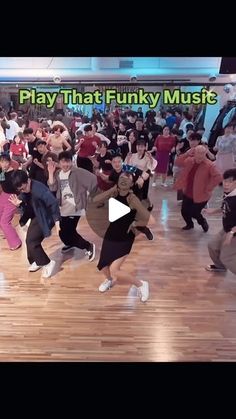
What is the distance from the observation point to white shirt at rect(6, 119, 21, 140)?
4841mm

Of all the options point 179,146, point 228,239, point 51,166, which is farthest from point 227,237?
point 51,166

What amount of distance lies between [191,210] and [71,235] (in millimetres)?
1484

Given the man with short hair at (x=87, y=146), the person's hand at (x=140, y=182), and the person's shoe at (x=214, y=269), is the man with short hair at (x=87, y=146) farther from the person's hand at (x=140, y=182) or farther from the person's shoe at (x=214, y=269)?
the person's shoe at (x=214, y=269)

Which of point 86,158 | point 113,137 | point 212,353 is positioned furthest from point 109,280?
point 113,137

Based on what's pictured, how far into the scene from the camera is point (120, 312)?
10.6ft

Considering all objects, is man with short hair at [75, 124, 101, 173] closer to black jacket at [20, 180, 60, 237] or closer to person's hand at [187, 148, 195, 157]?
person's hand at [187, 148, 195, 157]

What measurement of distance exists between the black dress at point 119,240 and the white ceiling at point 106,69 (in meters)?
1.70

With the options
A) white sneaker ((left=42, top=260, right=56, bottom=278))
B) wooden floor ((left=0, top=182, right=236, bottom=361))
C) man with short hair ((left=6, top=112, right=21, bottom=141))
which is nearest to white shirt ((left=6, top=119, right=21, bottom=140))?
man with short hair ((left=6, top=112, right=21, bottom=141))

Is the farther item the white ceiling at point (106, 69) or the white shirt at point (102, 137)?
the white shirt at point (102, 137)

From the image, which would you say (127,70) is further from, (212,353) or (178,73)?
(212,353)

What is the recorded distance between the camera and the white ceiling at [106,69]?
14.1ft

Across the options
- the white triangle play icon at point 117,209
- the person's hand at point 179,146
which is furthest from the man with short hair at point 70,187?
the person's hand at point 179,146

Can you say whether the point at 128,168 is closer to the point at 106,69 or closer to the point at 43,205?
the point at 43,205

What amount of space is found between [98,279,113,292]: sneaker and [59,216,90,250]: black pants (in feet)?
2.07
